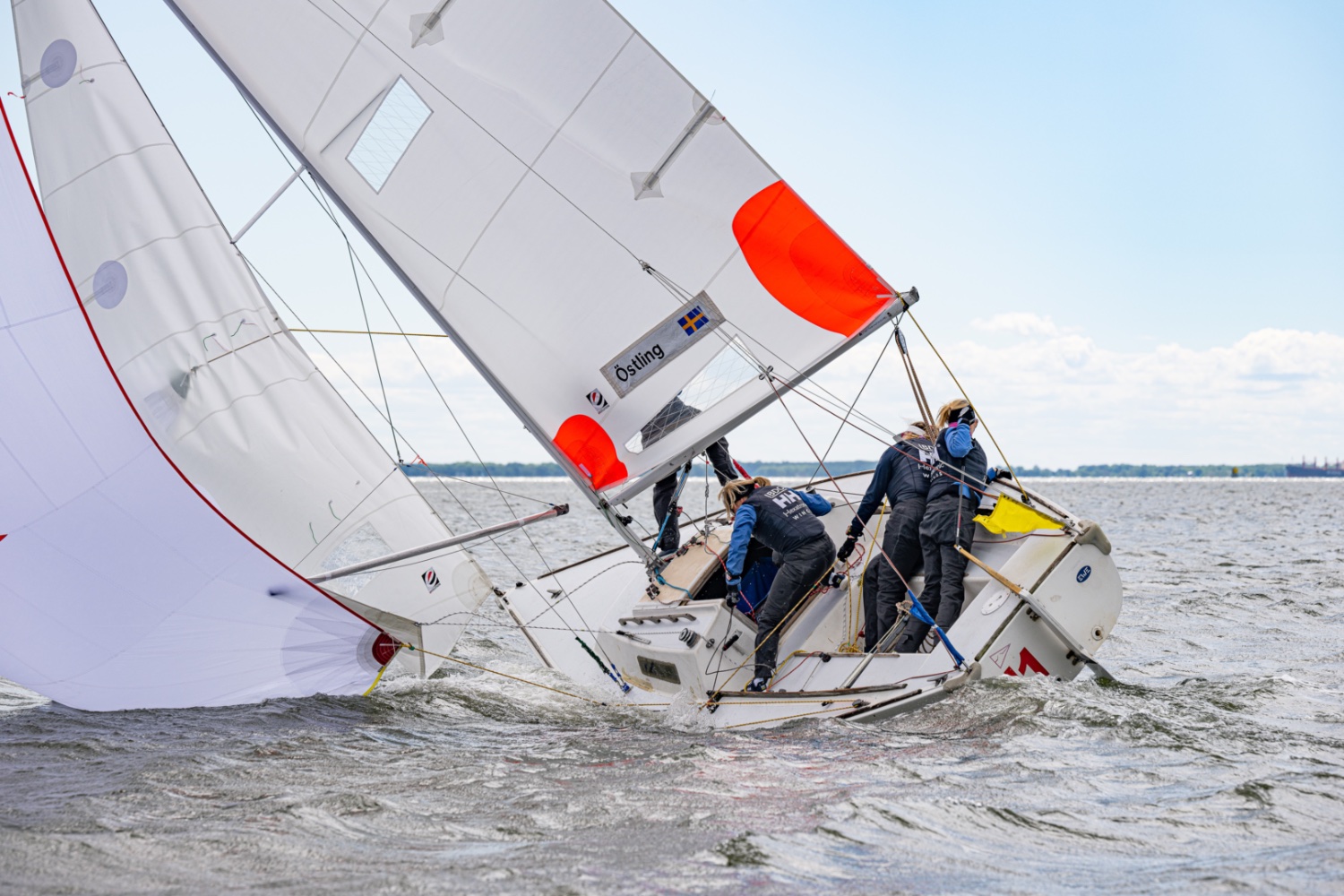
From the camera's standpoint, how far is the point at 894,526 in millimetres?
6730

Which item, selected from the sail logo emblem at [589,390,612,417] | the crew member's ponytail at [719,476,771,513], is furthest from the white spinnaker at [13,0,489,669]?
the crew member's ponytail at [719,476,771,513]

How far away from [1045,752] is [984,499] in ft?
6.29

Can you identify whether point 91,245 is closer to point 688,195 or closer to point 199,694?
point 199,694

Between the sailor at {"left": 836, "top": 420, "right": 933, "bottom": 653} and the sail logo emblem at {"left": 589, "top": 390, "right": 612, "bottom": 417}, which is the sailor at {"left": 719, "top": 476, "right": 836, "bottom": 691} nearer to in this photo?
the sailor at {"left": 836, "top": 420, "right": 933, "bottom": 653}

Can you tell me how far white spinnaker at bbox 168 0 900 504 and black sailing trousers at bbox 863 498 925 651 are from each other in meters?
1.06

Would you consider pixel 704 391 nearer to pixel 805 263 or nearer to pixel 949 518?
pixel 805 263

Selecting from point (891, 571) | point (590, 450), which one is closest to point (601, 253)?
point (590, 450)

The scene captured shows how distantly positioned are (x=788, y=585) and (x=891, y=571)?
63 centimetres

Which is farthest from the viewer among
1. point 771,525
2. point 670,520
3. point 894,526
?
point 670,520

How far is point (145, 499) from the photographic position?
5.57 m

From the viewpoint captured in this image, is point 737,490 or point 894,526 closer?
point 737,490

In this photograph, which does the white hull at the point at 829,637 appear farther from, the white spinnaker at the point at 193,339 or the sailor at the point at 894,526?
the white spinnaker at the point at 193,339

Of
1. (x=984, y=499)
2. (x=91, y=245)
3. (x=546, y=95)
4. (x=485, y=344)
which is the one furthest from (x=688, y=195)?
(x=91, y=245)

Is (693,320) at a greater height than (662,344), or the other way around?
(693,320)
